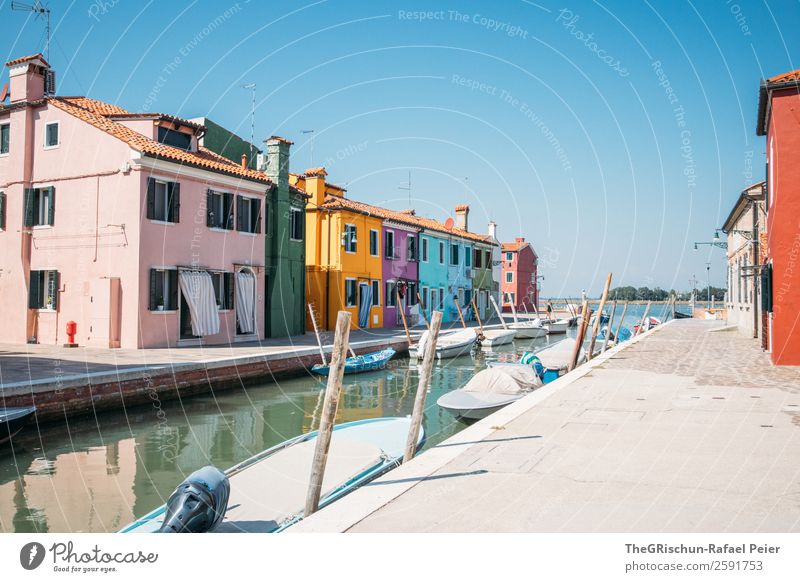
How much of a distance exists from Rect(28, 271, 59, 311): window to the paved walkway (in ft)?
58.1

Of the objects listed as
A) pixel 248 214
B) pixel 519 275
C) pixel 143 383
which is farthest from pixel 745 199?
pixel 519 275

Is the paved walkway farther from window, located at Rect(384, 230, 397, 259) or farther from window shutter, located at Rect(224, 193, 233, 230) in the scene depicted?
window, located at Rect(384, 230, 397, 259)

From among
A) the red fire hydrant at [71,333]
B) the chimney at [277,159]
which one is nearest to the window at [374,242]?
the chimney at [277,159]

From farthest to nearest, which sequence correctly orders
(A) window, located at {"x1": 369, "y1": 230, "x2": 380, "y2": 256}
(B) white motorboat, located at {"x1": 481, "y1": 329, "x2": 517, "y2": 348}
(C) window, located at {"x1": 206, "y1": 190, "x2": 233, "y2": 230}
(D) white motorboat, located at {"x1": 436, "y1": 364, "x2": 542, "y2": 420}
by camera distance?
(A) window, located at {"x1": 369, "y1": 230, "x2": 380, "y2": 256}
(B) white motorboat, located at {"x1": 481, "y1": 329, "x2": 517, "y2": 348}
(C) window, located at {"x1": 206, "y1": 190, "x2": 233, "y2": 230}
(D) white motorboat, located at {"x1": 436, "y1": 364, "x2": 542, "y2": 420}

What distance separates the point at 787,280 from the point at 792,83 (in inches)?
171

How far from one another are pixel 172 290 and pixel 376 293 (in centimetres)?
1462

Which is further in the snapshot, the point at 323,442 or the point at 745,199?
the point at 745,199

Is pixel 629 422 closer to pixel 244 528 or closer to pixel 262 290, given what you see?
pixel 244 528

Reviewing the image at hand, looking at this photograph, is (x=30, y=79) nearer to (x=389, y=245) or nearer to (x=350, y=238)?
(x=350, y=238)

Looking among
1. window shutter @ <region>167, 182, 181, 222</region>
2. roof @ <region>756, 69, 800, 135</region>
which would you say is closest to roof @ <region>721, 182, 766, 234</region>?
roof @ <region>756, 69, 800, 135</region>

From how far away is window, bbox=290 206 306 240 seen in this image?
2721 centimetres

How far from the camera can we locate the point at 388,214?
3556cm
